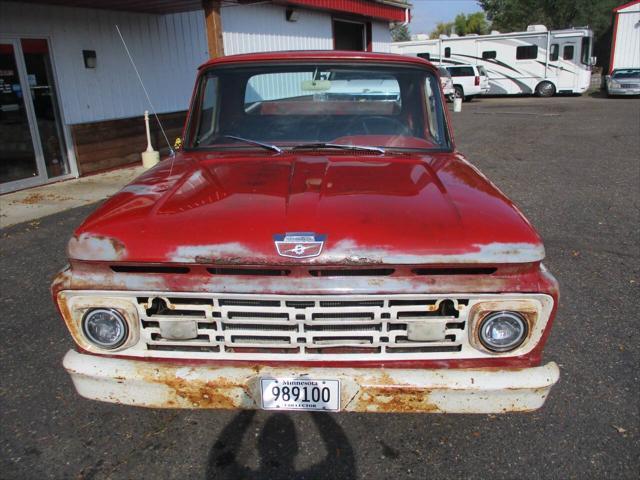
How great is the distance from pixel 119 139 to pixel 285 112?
7.18 meters

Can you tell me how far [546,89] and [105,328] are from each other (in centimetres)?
2814

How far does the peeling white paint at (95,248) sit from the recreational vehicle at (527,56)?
26.4 meters

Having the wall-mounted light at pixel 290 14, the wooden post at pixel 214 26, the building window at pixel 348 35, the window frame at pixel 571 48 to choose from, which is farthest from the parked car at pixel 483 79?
the wooden post at pixel 214 26

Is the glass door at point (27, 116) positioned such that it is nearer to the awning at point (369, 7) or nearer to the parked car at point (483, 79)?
the awning at point (369, 7)

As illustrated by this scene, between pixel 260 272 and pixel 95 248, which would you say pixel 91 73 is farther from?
pixel 260 272

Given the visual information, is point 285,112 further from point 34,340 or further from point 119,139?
point 119,139

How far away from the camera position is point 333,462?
2545 millimetres

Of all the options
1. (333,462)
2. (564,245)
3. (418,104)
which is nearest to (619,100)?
(564,245)

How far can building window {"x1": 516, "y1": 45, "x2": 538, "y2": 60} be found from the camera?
84.2 ft

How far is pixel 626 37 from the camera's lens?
95.7 feet

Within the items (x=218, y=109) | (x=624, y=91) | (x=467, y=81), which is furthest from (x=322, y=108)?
(x=624, y=91)

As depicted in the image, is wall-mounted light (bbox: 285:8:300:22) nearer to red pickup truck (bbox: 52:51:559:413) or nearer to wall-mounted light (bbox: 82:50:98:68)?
wall-mounted light (bbox: 82:50:98:68)

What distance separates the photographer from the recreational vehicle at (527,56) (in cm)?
2497

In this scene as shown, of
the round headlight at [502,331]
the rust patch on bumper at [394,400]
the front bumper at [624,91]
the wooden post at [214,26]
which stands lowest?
the front bumper at [624,91]
